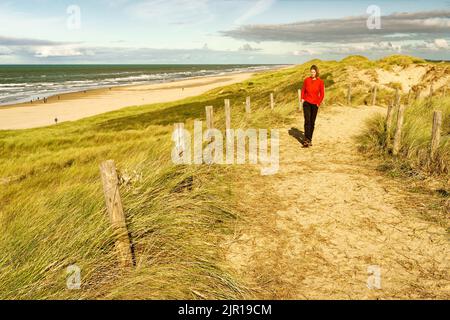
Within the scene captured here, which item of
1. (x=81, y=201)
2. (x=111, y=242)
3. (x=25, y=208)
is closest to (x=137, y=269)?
(x=111, y=242)

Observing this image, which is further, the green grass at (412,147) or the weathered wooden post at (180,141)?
the green grass at (412,147)

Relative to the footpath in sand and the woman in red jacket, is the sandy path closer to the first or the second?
the woman in red jacket

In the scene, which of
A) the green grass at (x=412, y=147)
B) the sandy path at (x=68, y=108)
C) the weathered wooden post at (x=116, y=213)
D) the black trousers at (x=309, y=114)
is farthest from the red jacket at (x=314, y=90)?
the sandy path at (x=68, y=108)

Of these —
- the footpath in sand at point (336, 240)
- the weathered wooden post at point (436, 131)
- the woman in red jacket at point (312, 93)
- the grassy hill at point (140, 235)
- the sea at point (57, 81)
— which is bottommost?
the footpath in sand at point (336, 240)

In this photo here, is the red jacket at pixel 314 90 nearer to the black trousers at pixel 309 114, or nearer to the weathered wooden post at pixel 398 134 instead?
the black trousers at pixel 309 114

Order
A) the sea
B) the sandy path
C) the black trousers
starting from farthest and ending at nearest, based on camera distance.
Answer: the sea → the sandy path → the black trousers

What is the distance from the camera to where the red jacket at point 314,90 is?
9055 millimetres

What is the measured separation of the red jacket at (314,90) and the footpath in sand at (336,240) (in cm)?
221

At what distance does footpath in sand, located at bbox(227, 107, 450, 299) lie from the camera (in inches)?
154

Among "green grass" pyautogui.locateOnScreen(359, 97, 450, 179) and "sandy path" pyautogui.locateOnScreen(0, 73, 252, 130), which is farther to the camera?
"sandy path" pyautogui.locateOnScreen(0, 73, 252, 130)
